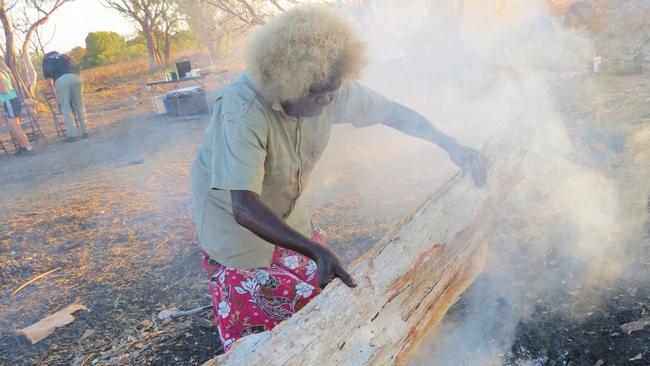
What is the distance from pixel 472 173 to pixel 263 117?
1208 millimetres

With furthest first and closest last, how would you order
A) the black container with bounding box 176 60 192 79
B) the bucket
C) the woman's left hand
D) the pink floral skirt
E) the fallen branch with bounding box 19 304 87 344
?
1. the bucket
2. the black container with bounding box 176 60 192 79
3. the fallen branch with bounding box 19 304 87 344
4. the woman's left hand
5. the pink floral skirt

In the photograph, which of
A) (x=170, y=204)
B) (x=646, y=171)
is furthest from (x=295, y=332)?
(x=170, y=204)

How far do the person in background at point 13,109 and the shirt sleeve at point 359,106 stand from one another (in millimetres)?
7749

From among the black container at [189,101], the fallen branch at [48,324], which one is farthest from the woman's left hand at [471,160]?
the black container at [189,101]

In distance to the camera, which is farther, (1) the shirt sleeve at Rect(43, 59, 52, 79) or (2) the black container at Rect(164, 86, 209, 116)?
(2) the black container at Rect(164, 86, 209, 116)

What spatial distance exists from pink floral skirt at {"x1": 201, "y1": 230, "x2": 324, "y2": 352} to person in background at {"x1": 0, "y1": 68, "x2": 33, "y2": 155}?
A: 7.74 meters

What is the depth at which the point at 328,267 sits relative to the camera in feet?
5.53

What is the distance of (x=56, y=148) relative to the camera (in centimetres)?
916

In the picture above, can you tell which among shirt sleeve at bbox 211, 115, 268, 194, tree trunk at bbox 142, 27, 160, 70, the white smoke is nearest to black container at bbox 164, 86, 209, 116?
the white smoke

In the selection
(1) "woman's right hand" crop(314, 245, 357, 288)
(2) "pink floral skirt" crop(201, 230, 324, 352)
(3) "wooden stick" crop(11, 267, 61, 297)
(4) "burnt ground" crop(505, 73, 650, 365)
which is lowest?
(3) "wooden stick" crop(11, 267, 61, 297)

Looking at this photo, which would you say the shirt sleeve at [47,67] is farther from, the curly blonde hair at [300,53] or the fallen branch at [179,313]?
the curly blonde hair at [300,53]

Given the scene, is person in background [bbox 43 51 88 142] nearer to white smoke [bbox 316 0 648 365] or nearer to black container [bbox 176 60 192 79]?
black container [bbox 176 60 192 79]

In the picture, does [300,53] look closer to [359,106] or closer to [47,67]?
[359,106]

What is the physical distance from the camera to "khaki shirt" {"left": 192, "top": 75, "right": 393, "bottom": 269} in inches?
67.1
